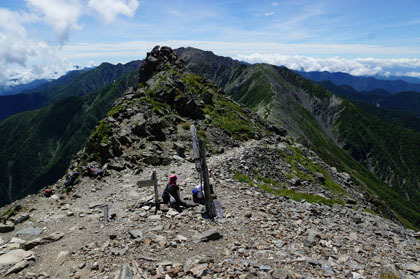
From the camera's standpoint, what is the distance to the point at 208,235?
12812 millimetres

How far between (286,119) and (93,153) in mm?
187148

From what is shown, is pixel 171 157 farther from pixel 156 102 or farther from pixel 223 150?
pixel 156 102

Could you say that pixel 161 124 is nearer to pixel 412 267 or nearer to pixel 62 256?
pixel 62 256

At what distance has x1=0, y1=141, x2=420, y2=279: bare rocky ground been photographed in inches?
409

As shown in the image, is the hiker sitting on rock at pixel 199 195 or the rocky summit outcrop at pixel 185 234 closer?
the rocky summit outcrop at pixel 185 234

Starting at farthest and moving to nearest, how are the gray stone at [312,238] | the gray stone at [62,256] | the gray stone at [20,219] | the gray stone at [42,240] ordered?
the gray stone at [20,219] → the gray stone at [312,238] → the gray stone at [42,240] → the gray stone at [62,256]

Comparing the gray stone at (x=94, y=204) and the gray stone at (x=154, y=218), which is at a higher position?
the gray stone at (x=154, y=218)

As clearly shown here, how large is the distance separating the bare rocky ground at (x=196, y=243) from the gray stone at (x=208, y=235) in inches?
2.1

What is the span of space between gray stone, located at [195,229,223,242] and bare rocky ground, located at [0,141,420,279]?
0.05 m

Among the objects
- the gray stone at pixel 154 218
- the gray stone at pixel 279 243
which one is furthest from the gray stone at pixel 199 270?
the gray stone at pixel 154 218

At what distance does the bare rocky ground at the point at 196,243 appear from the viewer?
10398 mm

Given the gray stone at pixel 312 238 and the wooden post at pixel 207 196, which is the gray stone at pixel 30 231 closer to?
the wooden post at pixel 207 196

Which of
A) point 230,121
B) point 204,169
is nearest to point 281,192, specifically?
point 204,169

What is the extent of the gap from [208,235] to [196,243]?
2.67ft
